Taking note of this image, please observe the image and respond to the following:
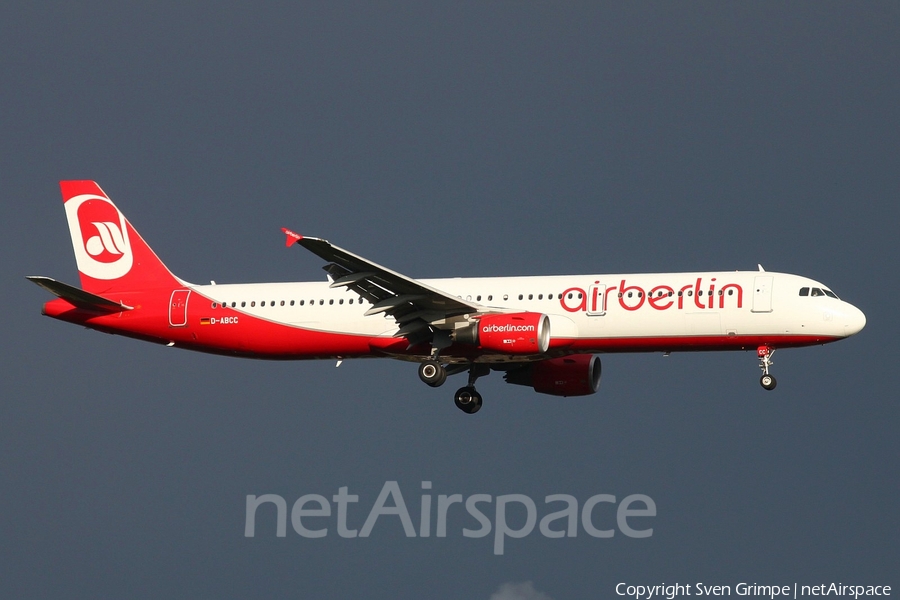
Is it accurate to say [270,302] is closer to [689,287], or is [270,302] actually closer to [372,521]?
[372,521]

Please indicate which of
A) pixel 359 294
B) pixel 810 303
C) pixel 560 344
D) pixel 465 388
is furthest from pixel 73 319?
pixel 810 303

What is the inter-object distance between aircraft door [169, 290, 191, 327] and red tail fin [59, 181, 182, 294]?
1.01 meters

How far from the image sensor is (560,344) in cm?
4878

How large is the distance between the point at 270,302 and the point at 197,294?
2.94 meters

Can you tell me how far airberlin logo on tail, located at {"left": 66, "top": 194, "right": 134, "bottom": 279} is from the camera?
54.5 m

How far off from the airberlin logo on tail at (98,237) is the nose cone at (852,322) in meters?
26.2

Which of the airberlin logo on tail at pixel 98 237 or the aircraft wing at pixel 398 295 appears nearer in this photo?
the aircraft wing at pixel 398 295

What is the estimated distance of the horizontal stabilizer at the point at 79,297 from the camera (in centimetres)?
4972

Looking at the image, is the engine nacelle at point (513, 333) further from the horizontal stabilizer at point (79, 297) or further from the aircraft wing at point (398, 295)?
the horizontal stabilizer at point (79, 297)

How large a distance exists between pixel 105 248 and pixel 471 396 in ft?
49.5

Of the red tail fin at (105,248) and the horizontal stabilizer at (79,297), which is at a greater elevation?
the red tail fin at (105,248)

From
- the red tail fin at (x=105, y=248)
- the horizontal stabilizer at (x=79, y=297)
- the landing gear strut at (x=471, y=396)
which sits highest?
the red tail fin at (x=105, y=248)

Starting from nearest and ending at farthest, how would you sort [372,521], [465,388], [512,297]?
[372,521], [512,297], [465,388]

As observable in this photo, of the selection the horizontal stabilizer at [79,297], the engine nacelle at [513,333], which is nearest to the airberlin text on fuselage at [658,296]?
the engine nacelle at [513,333]
